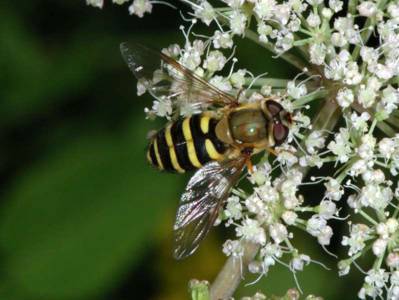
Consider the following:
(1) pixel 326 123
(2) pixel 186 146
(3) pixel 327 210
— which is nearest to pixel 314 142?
(1) pixel 326 123

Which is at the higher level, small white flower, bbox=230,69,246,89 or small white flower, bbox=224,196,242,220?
Answer: small white flower, bbox=230,69,246,89

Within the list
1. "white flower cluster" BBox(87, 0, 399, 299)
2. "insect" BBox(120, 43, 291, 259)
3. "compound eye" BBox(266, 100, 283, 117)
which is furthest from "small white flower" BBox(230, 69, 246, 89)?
"compound eye" BBox(266, 100, 283, 117)

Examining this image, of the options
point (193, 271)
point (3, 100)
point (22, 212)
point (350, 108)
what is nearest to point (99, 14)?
point (3, 100)

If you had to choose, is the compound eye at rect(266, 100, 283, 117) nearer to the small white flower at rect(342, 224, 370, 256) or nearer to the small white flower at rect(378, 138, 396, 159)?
the small white flower at rect(378, 138, 396, 159)

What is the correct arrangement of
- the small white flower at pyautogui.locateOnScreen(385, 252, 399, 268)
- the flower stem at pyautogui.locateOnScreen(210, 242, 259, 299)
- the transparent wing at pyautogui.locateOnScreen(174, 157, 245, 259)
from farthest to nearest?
the flower stem at pyautogui.locateOnScreen(210, 242, 259, 299) → the small white flower at pyautogui.locateOnScreen(385, 252, 399, 268) → the transparent wing at pyautogui.locateOnScreen(174, 157, 245, 259)

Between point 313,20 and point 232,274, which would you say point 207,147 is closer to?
point 232,274

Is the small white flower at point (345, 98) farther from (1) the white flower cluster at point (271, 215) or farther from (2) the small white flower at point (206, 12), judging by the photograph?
(2) the small white flower at point (206, 12)

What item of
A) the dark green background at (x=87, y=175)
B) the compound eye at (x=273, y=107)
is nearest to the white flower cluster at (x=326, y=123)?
the compound eye at (x=273, y=107)
